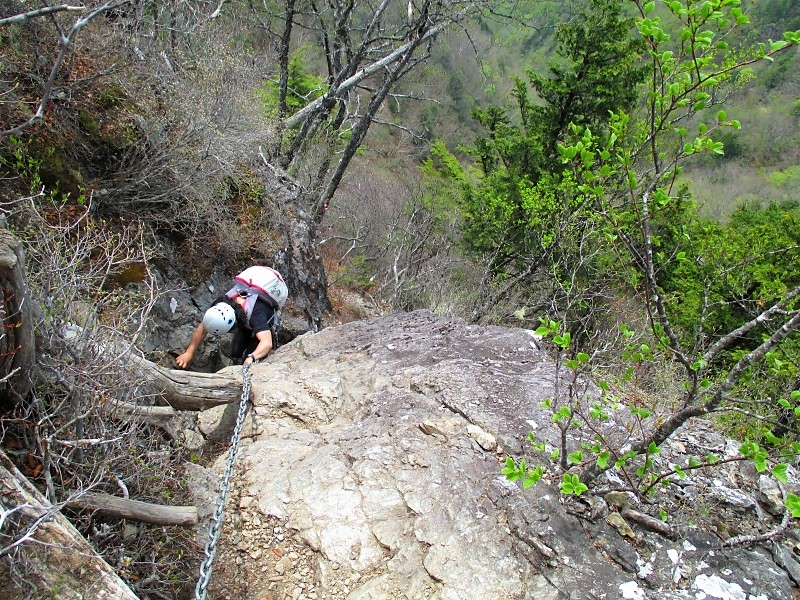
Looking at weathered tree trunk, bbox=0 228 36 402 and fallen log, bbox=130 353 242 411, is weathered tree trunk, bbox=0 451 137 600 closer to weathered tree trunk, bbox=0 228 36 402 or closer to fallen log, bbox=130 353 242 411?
weathered tree trunk, bbox=0 228 36 402

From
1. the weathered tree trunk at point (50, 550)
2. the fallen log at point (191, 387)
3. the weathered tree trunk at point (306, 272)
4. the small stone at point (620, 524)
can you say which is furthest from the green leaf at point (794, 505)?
the weathered tree trunk at point (306, 272)

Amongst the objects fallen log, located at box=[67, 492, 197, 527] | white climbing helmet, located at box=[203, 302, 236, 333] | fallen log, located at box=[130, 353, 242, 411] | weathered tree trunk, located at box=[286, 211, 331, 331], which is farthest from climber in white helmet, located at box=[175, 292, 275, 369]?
weathered tree trunk, located at box=[286, 211, 331, 331]

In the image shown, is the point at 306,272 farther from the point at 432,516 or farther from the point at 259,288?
the point at 432,516

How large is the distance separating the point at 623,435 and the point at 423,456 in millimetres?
1477

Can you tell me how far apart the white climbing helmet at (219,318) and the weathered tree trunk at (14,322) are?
9.17 ft

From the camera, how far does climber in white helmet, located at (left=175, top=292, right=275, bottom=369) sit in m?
5.41

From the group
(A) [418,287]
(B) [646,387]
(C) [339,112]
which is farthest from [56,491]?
(C) [339,112]

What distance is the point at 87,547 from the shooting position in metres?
2.23

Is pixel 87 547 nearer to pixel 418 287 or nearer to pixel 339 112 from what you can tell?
pixel 418 287

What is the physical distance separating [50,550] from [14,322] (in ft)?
3.42

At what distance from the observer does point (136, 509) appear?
106 inches

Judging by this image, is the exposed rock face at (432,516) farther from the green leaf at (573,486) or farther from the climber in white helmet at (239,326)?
the climber in white helmet at (239,326)

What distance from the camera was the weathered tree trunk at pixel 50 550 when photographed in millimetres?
2043

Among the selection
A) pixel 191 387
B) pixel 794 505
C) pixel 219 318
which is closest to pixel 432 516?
pixel 794 505
